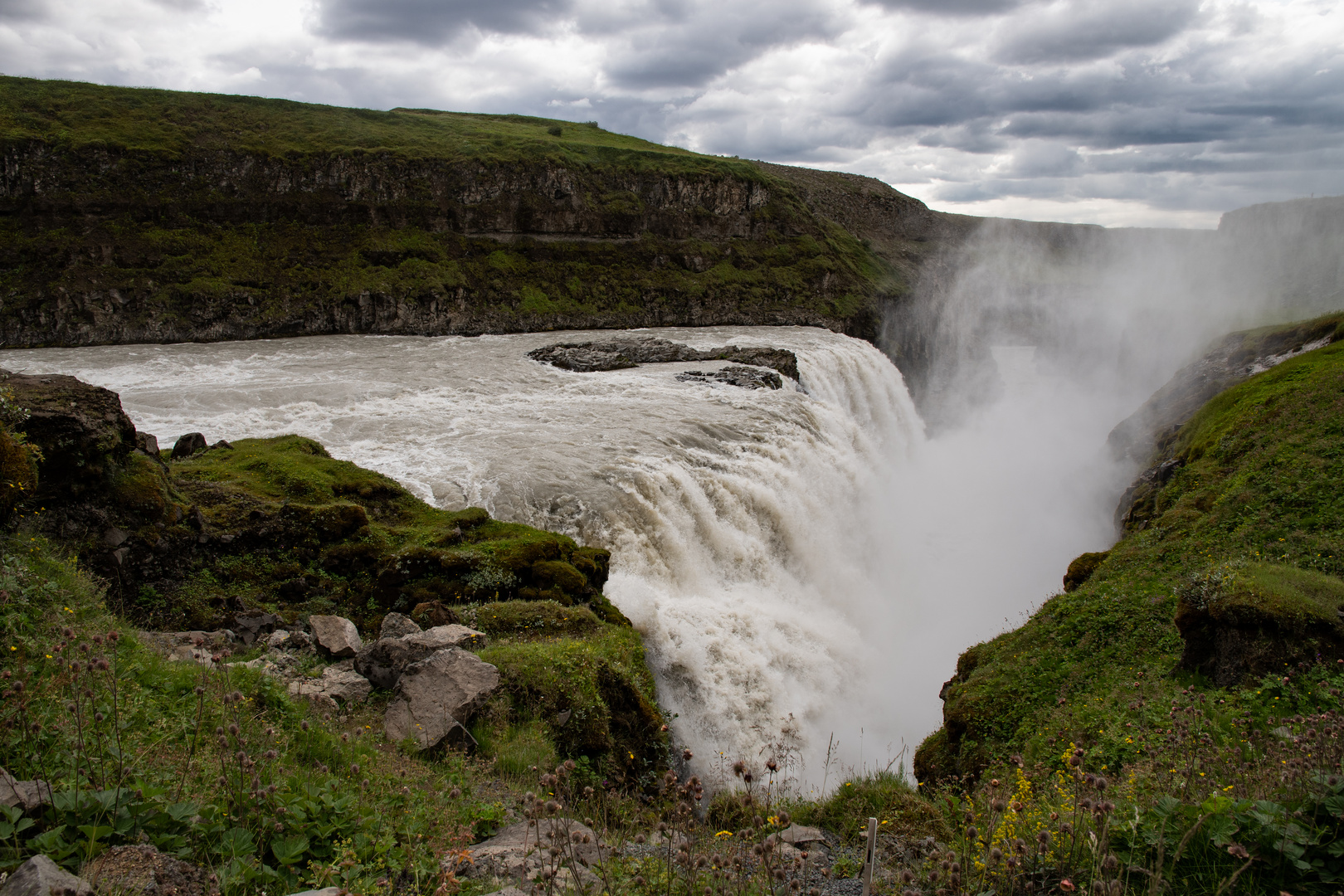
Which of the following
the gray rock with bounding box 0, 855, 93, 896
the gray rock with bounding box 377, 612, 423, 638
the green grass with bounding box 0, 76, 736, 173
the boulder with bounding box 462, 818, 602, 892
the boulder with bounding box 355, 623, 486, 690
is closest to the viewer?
the gray rock with bounding box 0, 855, 93, 896

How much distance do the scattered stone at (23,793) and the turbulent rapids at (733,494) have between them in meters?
8.69

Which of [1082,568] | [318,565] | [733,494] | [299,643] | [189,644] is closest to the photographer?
[189,644]

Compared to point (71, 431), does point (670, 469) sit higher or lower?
lower

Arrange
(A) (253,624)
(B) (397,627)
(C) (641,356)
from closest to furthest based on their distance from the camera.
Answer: (B) (397,627)
(A) (253,624)
(C) (641,356)

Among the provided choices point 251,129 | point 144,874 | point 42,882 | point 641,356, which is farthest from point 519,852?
point 251,129

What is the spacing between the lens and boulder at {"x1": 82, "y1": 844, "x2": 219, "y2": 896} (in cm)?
300

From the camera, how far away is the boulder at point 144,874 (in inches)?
118

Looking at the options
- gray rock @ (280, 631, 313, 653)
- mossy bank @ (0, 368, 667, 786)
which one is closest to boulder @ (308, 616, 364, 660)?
gray rock @ (280, 631, 313, 653)

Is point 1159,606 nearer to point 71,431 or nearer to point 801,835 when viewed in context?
point 801,835

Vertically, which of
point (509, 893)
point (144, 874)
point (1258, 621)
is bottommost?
point (509, 893)

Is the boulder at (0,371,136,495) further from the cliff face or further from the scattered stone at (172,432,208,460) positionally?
the cliff face

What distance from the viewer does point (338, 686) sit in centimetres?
734

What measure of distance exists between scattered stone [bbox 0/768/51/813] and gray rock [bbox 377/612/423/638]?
463 cm

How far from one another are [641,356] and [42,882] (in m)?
36.0
